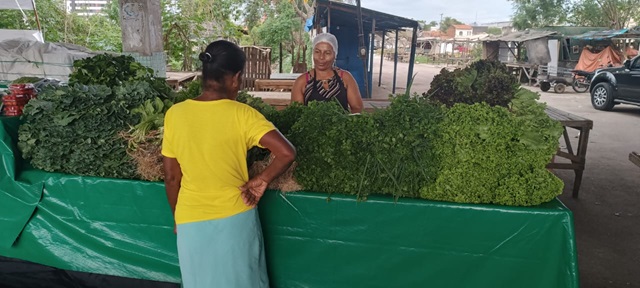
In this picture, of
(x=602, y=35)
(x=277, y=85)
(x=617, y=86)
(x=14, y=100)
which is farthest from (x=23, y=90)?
(x=602, y=35)

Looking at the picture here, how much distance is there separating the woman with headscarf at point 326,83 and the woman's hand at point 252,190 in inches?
57.3

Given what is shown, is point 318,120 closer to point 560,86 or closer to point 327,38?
point 327,38

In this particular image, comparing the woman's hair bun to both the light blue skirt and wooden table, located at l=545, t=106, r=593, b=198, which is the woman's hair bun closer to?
the light blue skirt

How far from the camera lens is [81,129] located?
2742 millimetres

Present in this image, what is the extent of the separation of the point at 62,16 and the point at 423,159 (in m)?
13.3

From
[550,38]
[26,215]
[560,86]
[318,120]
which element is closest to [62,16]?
[26,215]

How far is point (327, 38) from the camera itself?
129 inches

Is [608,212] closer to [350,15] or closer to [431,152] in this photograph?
[431,152]

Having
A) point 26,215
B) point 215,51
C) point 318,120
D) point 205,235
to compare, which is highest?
point 215,51

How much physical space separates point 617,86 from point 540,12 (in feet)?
67.3

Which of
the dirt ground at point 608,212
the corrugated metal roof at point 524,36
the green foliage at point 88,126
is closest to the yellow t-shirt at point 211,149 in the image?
the green foliage at point 88,126

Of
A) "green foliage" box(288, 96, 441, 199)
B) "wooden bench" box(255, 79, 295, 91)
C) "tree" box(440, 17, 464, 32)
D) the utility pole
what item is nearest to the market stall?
"green foliage" box(288, 96, 441, 199)

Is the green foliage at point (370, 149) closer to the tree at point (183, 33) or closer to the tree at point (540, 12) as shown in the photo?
the tree at point (183, 33)

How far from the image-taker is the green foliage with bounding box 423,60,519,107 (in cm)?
276
